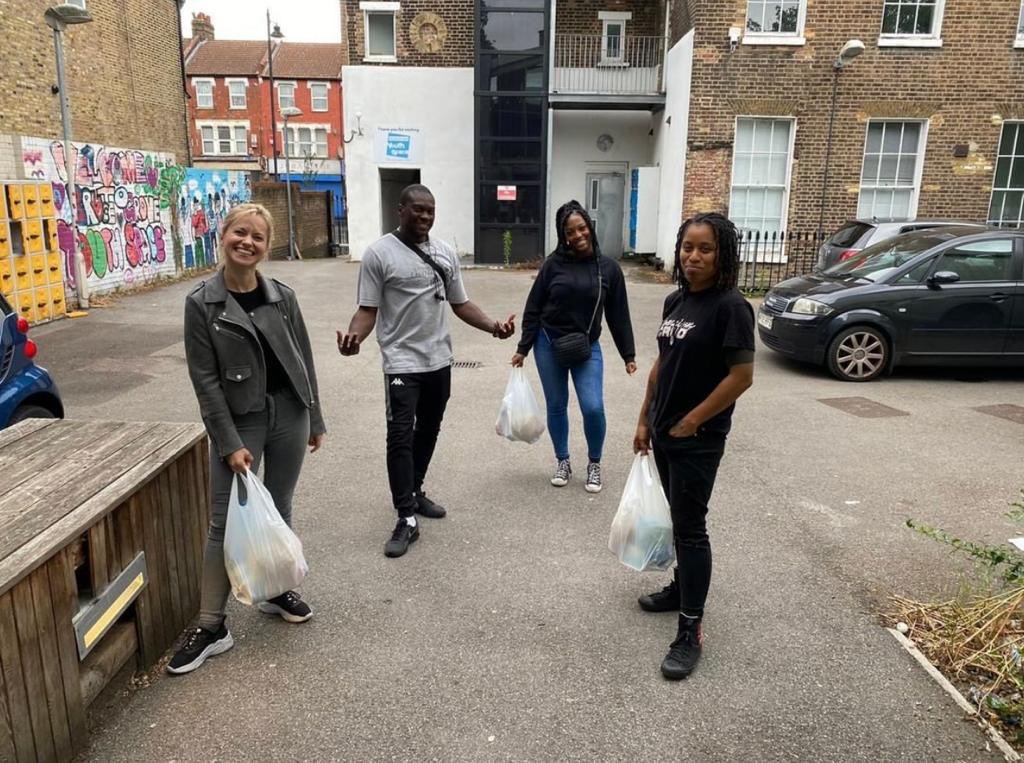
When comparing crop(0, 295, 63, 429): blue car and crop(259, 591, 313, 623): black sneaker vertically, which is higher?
crop(0, 295, 63, 429): blue car

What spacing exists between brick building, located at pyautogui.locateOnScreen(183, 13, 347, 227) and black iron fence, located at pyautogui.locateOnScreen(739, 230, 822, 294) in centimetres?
3195

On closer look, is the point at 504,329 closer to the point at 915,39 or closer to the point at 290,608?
the point at 290,608

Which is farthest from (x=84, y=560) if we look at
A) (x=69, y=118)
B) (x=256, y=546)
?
(x=69, y=118)

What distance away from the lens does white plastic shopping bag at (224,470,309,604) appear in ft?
9.70

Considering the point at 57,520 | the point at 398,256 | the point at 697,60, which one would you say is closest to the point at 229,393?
the point at 57,520

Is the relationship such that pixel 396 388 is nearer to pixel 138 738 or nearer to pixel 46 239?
pixel 138 738

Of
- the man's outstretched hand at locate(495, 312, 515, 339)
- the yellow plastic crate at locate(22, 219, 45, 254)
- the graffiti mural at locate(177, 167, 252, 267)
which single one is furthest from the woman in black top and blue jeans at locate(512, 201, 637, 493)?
the graffiti mural at locate(177, 167, 252, 267)

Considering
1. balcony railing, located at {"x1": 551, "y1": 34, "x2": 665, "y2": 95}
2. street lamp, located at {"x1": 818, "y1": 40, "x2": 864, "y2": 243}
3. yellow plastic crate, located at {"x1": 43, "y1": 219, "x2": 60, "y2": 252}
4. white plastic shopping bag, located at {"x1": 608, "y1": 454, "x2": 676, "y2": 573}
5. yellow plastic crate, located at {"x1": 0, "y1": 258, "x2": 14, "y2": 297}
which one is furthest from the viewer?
balcony railing, located at {"x1": 551, "y1": 34, "x2": 665, "y2": 95}

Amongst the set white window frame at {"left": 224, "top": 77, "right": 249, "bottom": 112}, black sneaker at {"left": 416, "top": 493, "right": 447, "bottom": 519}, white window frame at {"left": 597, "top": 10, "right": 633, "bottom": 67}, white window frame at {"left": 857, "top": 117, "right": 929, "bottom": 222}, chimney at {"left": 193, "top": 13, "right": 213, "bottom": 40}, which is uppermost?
chimney at {"left": 193, "top": 13, "right": 213, "bottom": 40}

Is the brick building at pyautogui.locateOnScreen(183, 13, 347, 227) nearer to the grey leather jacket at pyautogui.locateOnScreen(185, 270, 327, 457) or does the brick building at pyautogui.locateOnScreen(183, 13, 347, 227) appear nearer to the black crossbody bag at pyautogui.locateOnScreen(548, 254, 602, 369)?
the black crossbody bag at pyautogui.locateOnScreen(548, 254, 602, 369)

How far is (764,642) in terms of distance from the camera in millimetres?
3334

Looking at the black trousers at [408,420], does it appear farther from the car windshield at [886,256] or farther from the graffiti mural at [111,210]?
the graffiti mural at [111,210]

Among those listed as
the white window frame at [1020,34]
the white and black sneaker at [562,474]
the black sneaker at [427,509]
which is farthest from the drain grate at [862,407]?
the white window frame at [1020,34]

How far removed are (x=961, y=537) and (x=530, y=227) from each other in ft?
48.8
